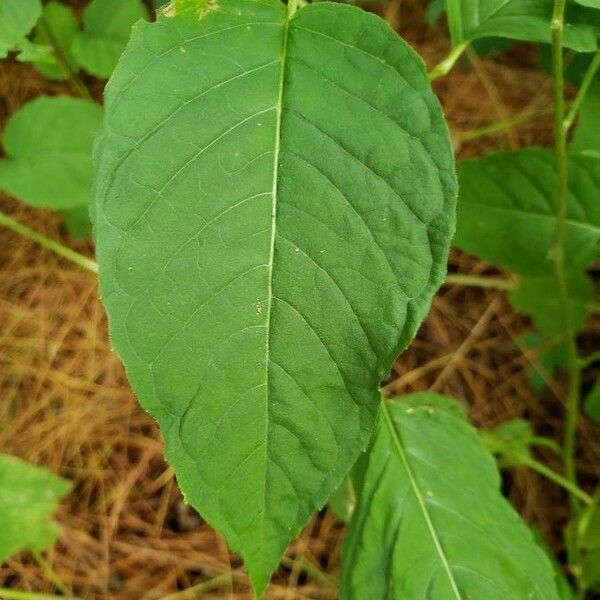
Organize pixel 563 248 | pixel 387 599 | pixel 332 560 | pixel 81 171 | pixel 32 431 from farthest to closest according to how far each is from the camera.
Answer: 1. pixel 32 431
2. pixel 332 560
3. pixel 81 171
4. pixel 563 248
5. pixel 387 599

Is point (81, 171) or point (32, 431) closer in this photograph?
point (81, 171)

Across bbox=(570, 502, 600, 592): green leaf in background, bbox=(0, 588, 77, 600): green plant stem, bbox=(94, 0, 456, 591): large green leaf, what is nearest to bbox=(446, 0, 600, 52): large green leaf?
bbox=(94, 0, 456, 591): large green leaf

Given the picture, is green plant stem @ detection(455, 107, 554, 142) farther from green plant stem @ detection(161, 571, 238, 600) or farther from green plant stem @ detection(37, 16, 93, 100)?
green plant stem @ detection(161, 571, 238, 600)

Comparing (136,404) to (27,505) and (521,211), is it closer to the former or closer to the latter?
(27,505)

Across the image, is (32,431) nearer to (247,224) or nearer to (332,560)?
(332,560)

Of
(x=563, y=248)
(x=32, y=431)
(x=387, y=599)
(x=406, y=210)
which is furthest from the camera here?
(x=32, y=431)

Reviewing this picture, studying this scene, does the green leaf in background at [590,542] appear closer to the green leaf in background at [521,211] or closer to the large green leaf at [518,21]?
the green leaf in background at [521,211]

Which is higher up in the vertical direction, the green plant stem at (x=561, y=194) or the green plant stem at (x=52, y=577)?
the green plant stem at (x=561, y=194)

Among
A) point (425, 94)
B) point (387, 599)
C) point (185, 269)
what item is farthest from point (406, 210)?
point (387, 599)

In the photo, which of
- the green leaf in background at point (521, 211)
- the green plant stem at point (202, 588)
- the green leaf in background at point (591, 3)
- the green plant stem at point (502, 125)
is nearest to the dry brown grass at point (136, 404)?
the green plant stem at point (202, 588)
